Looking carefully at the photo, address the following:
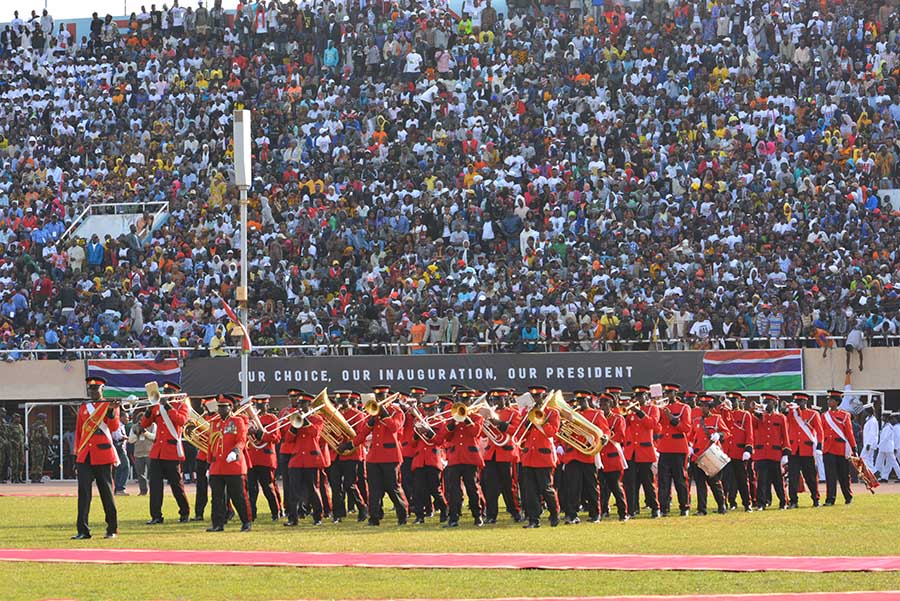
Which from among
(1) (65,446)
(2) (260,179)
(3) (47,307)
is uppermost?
(2) (260,179)

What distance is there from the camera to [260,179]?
39438 millimetres

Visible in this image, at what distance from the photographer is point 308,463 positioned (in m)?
20.6

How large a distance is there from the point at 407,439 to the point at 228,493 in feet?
9.13

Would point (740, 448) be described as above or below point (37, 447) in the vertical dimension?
above

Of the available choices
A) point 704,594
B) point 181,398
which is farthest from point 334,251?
point 704,594

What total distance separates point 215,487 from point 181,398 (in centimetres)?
285

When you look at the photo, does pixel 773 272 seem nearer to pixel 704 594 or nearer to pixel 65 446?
pixel 65 446

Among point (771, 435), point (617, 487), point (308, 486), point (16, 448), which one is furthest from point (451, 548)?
point (16, 448)

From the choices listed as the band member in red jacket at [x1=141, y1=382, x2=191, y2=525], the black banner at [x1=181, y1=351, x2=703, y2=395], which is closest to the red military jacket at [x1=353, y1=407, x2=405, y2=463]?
the band member in red jacket at [x1=141, y1=382, x2=191, y2=525]

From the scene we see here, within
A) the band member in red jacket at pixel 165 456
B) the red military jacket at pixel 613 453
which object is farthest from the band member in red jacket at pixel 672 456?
the band member in red jacket at pixel 165 456

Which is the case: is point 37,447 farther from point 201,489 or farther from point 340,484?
point 340,484

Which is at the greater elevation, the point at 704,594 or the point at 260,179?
the point at 260,179

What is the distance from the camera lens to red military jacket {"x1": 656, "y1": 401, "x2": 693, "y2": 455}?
69.5 ft

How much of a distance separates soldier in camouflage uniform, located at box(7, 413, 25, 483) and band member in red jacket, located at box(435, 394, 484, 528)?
48.7 ft
